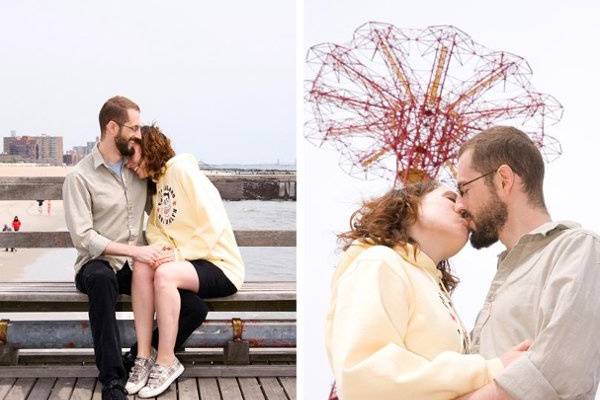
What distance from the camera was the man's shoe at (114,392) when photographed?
3.03 metres

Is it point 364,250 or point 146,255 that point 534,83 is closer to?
point 364,250

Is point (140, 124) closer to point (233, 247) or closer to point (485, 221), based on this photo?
point (233, 247)

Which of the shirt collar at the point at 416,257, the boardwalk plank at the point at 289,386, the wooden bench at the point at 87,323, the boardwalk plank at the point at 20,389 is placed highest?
the shirt collar at the point at 416,257

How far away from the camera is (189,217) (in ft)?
10.8

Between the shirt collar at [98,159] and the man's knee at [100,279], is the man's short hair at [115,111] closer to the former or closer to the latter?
the shirt collar at [98,159]

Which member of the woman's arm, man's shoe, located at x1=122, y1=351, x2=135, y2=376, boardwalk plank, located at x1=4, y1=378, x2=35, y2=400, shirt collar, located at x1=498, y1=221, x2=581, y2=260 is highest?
shirt collar, located at x1=498, y1=221, x2=581, y2=260

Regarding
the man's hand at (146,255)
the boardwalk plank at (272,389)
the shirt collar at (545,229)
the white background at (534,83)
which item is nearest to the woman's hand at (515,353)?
the shirt collar at (545,229)

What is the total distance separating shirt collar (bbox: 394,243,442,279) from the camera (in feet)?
4.98

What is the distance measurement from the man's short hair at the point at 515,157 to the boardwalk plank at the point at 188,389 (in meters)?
1.83

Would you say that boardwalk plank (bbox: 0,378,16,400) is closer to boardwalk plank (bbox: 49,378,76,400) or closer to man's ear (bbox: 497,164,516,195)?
boardwalk plank (bbox: 49,378,76,400)

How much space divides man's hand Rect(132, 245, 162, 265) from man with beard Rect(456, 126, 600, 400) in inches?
68.7

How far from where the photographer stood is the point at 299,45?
2.54 m

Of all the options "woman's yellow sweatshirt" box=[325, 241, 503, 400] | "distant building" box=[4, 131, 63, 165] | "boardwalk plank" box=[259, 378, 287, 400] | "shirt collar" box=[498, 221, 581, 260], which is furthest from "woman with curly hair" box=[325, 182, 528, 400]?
"distant building" box=[4, 131, 63, 165]

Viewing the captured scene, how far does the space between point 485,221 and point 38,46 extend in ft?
9.77
